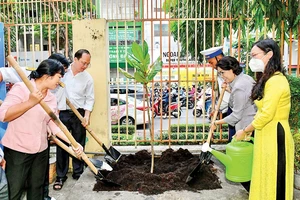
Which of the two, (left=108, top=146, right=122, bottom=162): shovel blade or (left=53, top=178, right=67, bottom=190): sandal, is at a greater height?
(left=108, top=146, right=122, bottom=162): shovel blade

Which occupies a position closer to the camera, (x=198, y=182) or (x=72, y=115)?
A: (x=198, y=182)

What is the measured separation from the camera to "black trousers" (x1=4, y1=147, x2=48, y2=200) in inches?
106

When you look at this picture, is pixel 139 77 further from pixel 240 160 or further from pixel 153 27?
pixel 153 27

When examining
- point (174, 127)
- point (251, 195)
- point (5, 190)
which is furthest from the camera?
point (174, 127)

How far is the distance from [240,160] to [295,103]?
1203 mm

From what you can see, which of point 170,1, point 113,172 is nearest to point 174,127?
point 170,1

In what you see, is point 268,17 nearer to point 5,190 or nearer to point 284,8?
point 284,8

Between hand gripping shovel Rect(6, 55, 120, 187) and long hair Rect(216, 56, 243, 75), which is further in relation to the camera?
long hair Rect(216, 56, 243, 75)

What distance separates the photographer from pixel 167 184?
11.7 ft

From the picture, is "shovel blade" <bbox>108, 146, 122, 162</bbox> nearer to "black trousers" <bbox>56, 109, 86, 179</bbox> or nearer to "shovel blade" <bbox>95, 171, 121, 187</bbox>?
"black trousers" <bbox>56, 109, 86, 179</bbox>

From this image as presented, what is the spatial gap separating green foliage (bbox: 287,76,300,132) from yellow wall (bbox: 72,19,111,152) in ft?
8.07

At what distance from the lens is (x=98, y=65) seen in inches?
186

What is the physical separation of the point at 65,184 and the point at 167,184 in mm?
1549

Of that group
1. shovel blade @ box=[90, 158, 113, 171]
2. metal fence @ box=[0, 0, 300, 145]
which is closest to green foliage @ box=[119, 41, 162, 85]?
metal fence @ box=[0, 0, 300, 145]
